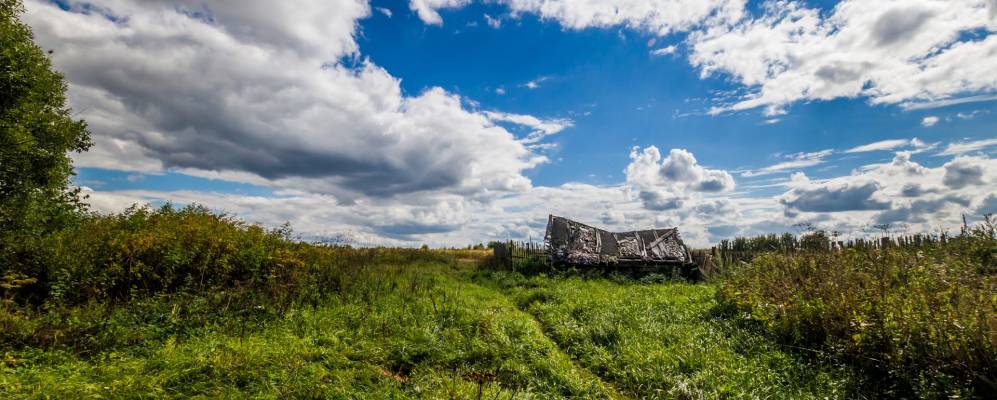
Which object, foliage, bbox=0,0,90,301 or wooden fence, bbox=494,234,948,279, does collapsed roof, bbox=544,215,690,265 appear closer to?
wooden fence, bbox=494,234,948,279

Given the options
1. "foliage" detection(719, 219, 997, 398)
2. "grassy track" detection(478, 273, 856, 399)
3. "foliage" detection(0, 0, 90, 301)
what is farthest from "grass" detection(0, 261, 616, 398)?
"foliage" detection(0, 0, 90, 301)

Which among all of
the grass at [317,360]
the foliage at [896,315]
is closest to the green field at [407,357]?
the grass at [317,360]

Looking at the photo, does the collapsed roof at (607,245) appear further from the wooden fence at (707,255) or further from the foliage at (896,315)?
the foliage at (896,315)

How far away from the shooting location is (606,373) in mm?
7117

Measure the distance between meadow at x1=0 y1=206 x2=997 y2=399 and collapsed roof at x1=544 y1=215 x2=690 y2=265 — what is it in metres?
8.79

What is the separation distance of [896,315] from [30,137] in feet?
69.2

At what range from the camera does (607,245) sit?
905 inches

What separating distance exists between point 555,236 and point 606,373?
16.1 m

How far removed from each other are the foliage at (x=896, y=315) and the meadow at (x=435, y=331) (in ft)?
0.11

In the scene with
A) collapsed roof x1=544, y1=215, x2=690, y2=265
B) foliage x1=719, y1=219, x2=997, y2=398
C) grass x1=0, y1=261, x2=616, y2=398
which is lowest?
grass x1=0, y1=261, x2=616, y2=398

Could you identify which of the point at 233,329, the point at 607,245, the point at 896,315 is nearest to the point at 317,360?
the point at 233,329

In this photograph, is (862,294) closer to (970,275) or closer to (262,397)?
(970,275)

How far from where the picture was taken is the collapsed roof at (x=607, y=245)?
21.3 meters

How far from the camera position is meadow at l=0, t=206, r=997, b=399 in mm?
5691
